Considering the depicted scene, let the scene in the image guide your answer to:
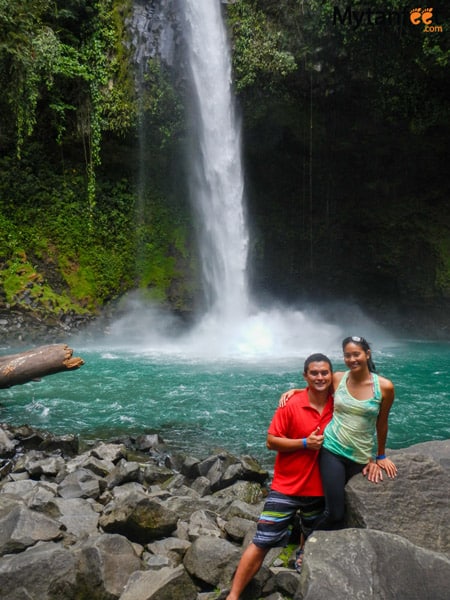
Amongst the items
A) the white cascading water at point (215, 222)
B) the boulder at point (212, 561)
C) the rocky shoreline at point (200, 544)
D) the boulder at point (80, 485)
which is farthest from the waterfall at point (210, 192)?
the boulder at point (212, 561)

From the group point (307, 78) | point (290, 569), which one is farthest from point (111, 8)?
point (290, 569)

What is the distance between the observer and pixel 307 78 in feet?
48.9

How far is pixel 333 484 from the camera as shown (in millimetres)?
2773

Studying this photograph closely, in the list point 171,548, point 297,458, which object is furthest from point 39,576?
point 297,458

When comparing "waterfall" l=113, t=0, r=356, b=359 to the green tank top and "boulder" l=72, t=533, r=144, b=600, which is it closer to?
"boulder" l=72, t=533, r=144, b=600

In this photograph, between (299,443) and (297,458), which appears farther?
(297,458)

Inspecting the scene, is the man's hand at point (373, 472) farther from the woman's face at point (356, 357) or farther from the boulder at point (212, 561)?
the boulder at point (212, 561)

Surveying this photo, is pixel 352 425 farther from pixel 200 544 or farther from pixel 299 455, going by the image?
pixel 200 544

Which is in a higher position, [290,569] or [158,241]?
[158,241]

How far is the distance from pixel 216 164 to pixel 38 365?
37.7ft

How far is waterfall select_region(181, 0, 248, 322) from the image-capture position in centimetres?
1550

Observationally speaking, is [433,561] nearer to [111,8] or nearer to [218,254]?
[218,254]

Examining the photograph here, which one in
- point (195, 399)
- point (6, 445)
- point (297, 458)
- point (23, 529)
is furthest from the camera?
point (195, 399)

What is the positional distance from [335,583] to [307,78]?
15.1 metres
